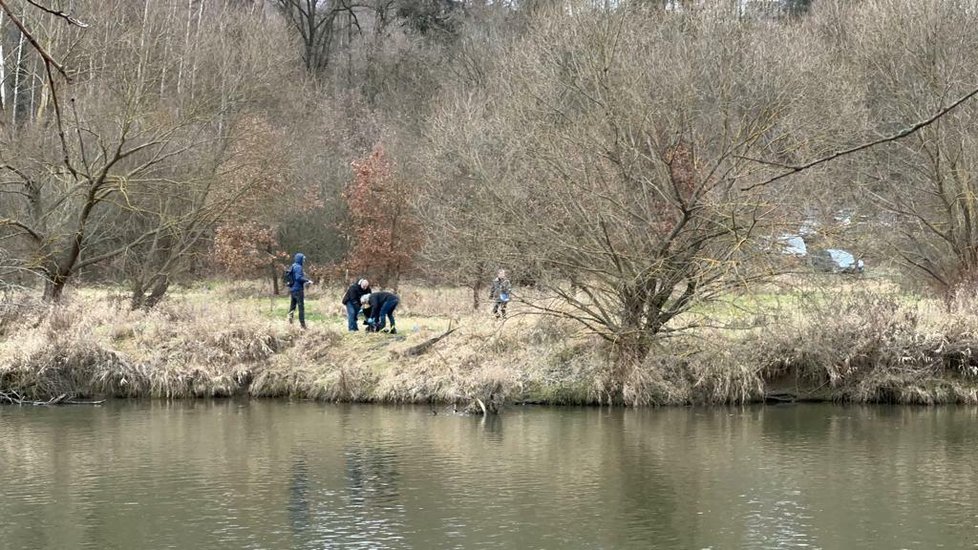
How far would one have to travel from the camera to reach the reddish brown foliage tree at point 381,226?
3334 centimetres

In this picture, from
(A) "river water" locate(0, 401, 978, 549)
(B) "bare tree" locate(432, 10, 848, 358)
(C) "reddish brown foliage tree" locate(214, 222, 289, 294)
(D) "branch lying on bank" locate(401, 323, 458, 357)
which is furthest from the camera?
(C) "reddish brown foliage tree" locate(214, 222, 289, 294)

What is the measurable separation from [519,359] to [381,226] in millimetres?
12537

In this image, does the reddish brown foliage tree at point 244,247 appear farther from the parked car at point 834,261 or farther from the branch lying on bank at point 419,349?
the parked car at point 834,261

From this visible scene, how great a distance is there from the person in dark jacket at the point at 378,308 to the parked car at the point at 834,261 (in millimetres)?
8927

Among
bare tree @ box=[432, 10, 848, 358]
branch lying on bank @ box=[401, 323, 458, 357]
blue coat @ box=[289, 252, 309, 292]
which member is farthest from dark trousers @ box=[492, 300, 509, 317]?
blue coat @ box=[289, 252, 309, 292]

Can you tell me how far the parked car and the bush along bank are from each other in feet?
3.38

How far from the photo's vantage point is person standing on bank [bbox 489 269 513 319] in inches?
929

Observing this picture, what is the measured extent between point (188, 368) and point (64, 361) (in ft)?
7.99

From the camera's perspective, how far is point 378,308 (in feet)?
80.0

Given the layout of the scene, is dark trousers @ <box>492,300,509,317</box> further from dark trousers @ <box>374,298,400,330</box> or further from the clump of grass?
the clump of grass

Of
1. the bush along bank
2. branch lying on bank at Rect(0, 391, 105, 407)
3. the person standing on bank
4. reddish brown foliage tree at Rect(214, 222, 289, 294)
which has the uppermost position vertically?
reddish brown foliage tree at Rect(214, 222, 289, 294)

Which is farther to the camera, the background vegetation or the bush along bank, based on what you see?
the background vegetation

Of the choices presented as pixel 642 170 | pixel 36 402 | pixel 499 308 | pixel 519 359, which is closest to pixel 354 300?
pixel 499 308

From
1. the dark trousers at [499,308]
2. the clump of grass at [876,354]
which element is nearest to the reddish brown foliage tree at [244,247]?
the dark trousers at [499,308]
